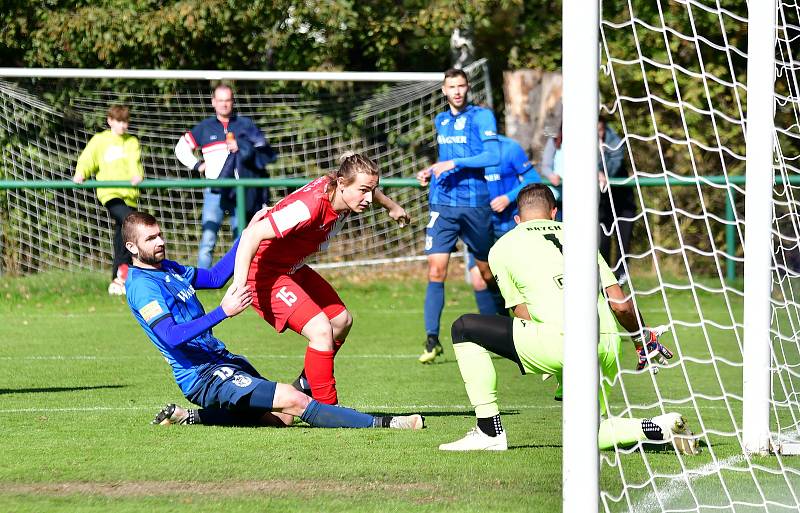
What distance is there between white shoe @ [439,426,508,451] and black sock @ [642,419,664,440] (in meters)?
0.65

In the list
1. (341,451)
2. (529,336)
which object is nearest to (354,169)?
(529,336)

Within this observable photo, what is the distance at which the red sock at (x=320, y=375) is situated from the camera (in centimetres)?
692

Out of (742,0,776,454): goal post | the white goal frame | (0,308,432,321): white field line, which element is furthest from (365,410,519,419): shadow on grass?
(0,308,432,321): white field line

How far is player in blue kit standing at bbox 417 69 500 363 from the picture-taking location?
Answer: 10.0m

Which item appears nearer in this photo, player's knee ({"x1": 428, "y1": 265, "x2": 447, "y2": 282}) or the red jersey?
the red jersey

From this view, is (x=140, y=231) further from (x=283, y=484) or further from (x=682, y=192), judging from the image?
(x=682, y=192)

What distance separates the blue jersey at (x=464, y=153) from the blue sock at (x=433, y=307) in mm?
710

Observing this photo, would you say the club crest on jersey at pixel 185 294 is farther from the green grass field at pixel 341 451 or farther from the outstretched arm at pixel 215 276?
the green grass field at pixel 341 451

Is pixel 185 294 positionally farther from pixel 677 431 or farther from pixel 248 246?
pixel 677 431

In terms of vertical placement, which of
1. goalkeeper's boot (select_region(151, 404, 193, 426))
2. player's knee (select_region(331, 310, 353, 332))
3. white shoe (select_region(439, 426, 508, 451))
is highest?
player's knee (select_region(331, 310, 353, 332))

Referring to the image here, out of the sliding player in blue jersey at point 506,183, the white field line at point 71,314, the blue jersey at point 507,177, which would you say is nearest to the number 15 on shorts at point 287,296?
the sliding player in blue jersey at point 506,183

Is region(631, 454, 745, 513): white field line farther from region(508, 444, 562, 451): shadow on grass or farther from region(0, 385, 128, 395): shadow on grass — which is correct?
region(0, 385, 128, 395): shadow on grass

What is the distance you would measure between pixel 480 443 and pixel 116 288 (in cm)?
830

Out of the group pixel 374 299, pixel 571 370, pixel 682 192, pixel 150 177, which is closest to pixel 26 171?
pixel 150 177
